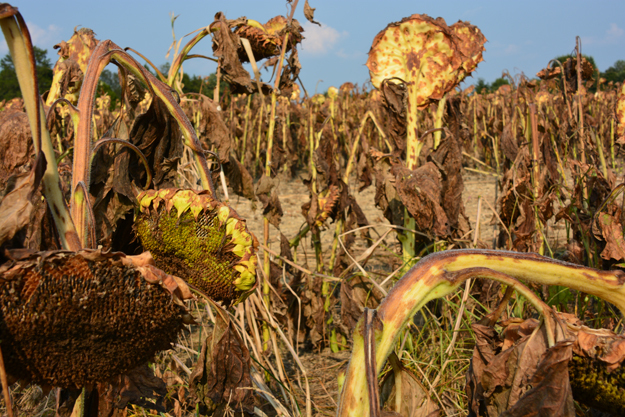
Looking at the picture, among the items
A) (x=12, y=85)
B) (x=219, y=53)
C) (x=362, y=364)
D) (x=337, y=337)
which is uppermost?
(x=12, y=85)

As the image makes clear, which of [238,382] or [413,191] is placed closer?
[238,382]

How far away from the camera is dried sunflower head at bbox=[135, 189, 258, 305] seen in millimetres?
828

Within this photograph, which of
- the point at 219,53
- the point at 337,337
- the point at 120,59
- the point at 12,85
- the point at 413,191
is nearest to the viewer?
the point at 120,59

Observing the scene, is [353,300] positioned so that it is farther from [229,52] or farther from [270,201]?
[229,52]

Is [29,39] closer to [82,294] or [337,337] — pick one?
[82,294]

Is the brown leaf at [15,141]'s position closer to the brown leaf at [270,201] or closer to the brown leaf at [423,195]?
the brown leaf at [270,201]

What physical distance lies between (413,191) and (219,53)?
0.94 meters

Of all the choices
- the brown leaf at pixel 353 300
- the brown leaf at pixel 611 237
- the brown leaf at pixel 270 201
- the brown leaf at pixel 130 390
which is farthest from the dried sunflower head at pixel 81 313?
the brown leaf at pixel 270 201

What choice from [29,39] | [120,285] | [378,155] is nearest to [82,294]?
[120,285]

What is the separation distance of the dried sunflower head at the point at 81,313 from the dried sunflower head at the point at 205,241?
185 mm

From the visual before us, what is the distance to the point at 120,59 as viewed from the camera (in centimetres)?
88

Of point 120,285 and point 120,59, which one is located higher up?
point 120,59

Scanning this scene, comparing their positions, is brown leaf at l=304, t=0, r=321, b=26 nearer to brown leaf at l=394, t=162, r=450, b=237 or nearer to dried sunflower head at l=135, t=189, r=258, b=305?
brown leaf at l=394, t=162, r=450, b=237

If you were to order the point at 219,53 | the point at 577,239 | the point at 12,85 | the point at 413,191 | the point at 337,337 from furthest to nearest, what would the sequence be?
the point at 12,85, the point at 337,337, the point at 577,239, the point at 413,191, the point at 219,53
